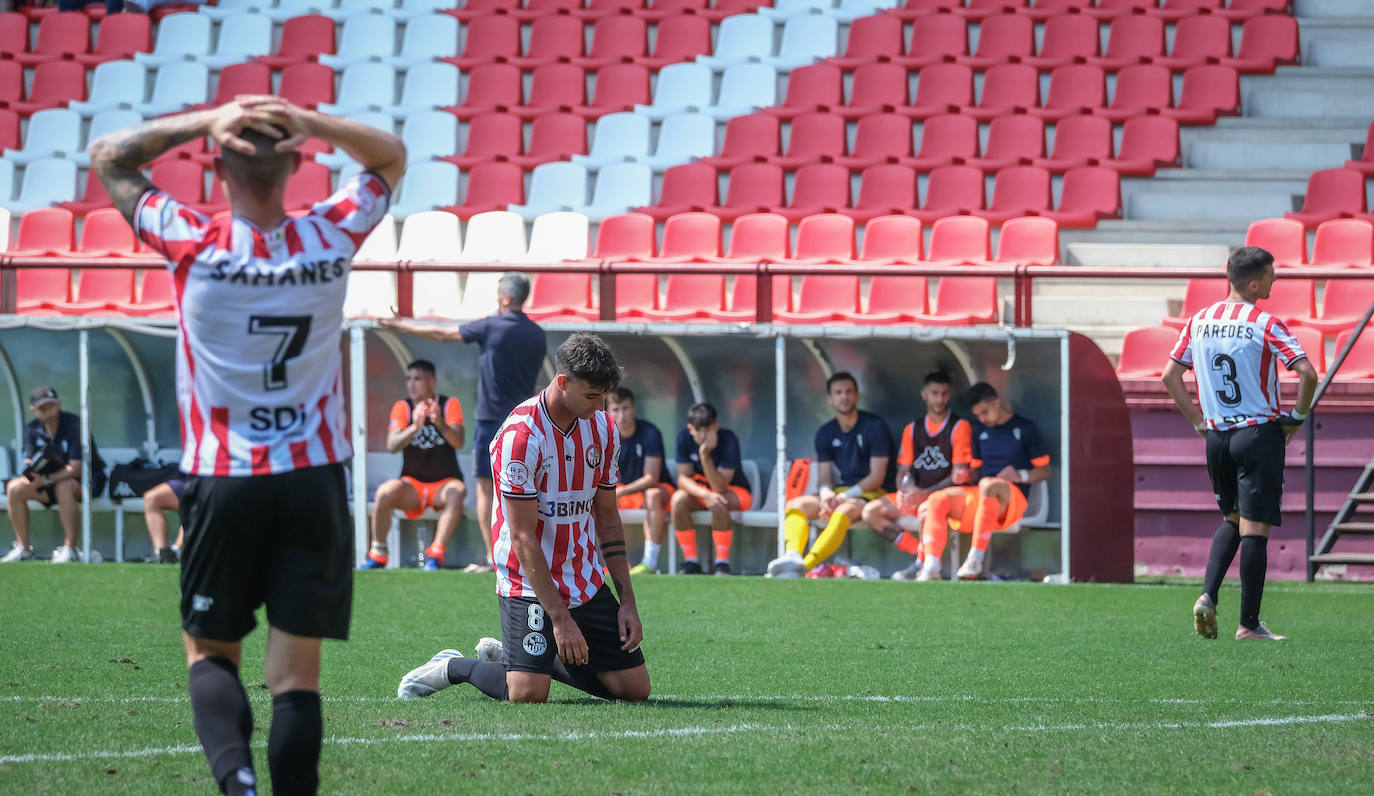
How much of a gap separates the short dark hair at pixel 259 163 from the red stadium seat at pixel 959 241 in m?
11.3

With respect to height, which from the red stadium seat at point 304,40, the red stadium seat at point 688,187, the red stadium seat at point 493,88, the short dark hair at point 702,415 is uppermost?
the red stadium seat at point 304,40

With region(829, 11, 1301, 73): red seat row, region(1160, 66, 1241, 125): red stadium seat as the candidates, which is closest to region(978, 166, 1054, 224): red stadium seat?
region(1160, 66, 1241, 125): red stadium seat

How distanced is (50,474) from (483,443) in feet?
12.0

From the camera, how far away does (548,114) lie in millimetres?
17984

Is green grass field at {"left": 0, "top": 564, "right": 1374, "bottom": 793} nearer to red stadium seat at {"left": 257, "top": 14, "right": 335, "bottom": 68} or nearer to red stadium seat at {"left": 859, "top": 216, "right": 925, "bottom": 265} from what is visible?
red stadium seat at {"left": 859, "top": 216, "right": 925, "bottom": 265}

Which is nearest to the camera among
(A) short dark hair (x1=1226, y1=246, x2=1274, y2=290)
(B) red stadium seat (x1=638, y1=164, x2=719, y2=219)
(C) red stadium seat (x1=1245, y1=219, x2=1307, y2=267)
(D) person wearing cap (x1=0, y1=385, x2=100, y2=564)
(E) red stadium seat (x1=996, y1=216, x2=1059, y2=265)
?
(A) short dark hair (x1=1226, y1=246, x2=1274, y2=290)

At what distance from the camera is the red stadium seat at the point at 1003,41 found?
1753 centimetres

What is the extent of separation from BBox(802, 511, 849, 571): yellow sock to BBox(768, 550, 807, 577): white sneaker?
0.11m

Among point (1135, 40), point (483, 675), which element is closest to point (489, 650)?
point (483, 675)

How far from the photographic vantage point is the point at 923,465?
1124 centimetres

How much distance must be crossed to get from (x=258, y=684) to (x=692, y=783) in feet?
7.72

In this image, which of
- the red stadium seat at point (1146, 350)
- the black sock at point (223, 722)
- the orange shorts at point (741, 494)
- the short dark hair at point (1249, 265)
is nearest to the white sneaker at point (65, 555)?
the orange shorts at point (741, 494)

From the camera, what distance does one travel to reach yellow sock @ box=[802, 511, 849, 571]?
36.4 ft

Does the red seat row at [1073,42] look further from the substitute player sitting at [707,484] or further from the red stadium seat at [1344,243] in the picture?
the substitute player sitting at [707,484]
